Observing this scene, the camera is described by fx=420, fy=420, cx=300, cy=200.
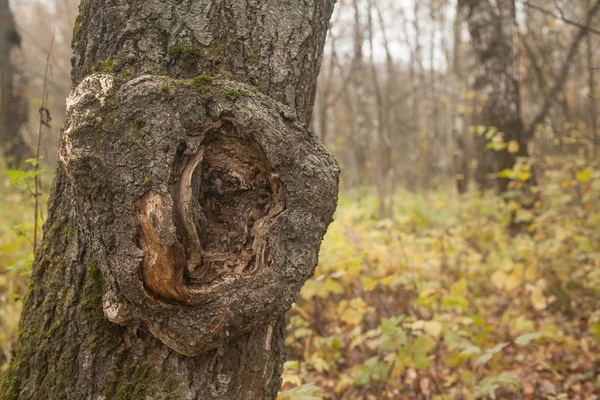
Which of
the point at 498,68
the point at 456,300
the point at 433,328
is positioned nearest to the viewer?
the point at 433,328

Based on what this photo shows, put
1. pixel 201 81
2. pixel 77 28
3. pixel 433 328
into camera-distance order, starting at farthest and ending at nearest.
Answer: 1. pixel 433 328
2. pixel 77 28
3. pixel 201 81

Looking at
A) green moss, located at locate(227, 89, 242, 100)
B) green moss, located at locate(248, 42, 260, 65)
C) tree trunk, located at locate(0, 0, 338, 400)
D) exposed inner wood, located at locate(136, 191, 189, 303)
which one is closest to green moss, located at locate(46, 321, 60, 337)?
tree trunk, located at locate(0, 0, 338, 400)

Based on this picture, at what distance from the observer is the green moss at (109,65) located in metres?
1.47

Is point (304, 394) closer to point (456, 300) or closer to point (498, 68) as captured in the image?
point (456, 300)

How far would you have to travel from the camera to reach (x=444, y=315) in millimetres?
3057

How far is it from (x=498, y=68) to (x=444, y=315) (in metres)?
4.78

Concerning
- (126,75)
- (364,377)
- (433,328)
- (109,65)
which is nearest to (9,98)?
(109,65)

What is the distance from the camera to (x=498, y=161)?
21.6ft

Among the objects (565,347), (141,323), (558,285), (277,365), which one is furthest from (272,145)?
(558,285)

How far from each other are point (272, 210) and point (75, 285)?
0.79m

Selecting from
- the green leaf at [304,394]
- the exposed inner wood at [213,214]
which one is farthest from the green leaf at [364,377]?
the exposed inner wood at [213,214]

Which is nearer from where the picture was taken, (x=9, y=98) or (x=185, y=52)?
(x=185, y=52)

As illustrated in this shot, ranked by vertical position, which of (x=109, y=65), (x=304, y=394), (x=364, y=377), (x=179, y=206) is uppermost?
(x=109, y=65)

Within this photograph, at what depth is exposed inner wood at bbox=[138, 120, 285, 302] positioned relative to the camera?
1267mm
